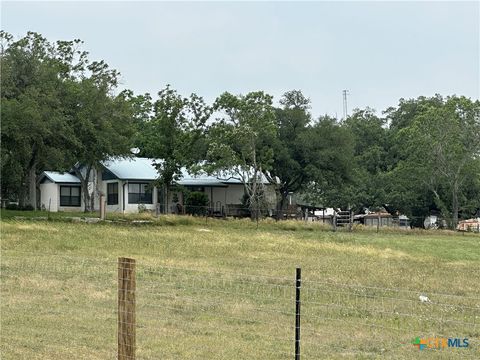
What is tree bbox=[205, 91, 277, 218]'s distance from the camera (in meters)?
48.2

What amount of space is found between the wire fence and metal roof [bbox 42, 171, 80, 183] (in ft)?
134

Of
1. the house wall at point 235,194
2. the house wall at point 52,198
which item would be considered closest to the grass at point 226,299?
the house wall at point 235,194

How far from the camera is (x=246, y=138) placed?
1897 inches

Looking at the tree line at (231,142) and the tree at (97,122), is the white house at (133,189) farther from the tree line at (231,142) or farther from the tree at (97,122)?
the tree at (97,122)

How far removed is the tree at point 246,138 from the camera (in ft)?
158

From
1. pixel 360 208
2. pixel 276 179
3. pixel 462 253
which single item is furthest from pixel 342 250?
pixel 360 208

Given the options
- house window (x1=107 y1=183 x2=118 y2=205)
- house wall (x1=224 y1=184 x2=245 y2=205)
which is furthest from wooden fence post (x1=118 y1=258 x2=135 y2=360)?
house wall (x1=224 y1=184 x2=245 y2=205)

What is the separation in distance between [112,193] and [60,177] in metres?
6.45

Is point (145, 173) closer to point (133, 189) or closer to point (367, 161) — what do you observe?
point (133, 189)

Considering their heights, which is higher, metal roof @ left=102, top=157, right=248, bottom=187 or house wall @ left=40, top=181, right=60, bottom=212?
metal roof @ left=102, top=157, right=248, bottom=187

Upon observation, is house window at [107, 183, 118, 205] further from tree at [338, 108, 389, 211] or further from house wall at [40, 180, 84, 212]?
tree at [338, 108, 389, 211]

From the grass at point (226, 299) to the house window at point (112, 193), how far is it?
24871mm

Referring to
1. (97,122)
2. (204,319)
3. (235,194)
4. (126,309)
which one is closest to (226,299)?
(204,319)

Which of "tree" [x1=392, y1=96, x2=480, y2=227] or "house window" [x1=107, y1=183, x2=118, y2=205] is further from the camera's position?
"tree" [x1=392, y1=96, x2=480, y2=227]
